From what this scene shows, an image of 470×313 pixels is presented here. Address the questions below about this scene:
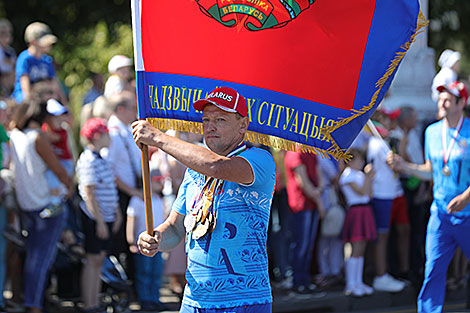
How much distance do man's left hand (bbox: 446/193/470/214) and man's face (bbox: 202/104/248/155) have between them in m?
3.47

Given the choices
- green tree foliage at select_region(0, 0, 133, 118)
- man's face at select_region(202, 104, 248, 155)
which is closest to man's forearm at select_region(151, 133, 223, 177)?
man's face at select_region(202, 104, 248, 155)

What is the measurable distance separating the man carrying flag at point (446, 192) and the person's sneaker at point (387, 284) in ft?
7.19

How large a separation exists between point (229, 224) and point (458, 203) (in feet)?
11.6

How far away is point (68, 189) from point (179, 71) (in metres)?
3.20

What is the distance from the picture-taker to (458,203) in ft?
25.6

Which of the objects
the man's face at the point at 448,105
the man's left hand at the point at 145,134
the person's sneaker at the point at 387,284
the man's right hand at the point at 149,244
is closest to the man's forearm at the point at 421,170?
the man's face at the point at 448,105

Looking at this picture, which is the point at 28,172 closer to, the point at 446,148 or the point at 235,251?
the point at 446,148

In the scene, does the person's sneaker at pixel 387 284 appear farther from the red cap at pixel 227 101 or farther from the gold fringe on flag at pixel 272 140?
the red cap at pixel 227 101

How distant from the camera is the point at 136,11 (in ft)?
17.2

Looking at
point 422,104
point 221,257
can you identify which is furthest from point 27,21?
point 221,257

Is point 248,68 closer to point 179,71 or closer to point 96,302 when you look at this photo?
point 179,71

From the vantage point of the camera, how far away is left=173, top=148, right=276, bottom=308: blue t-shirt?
4.82 m

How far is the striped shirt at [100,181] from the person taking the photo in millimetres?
8422

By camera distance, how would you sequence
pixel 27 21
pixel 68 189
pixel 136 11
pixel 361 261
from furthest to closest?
1. pixel 27 21
2. pixel 361 261
3. pixel 68 189
4. pixel 136 11
